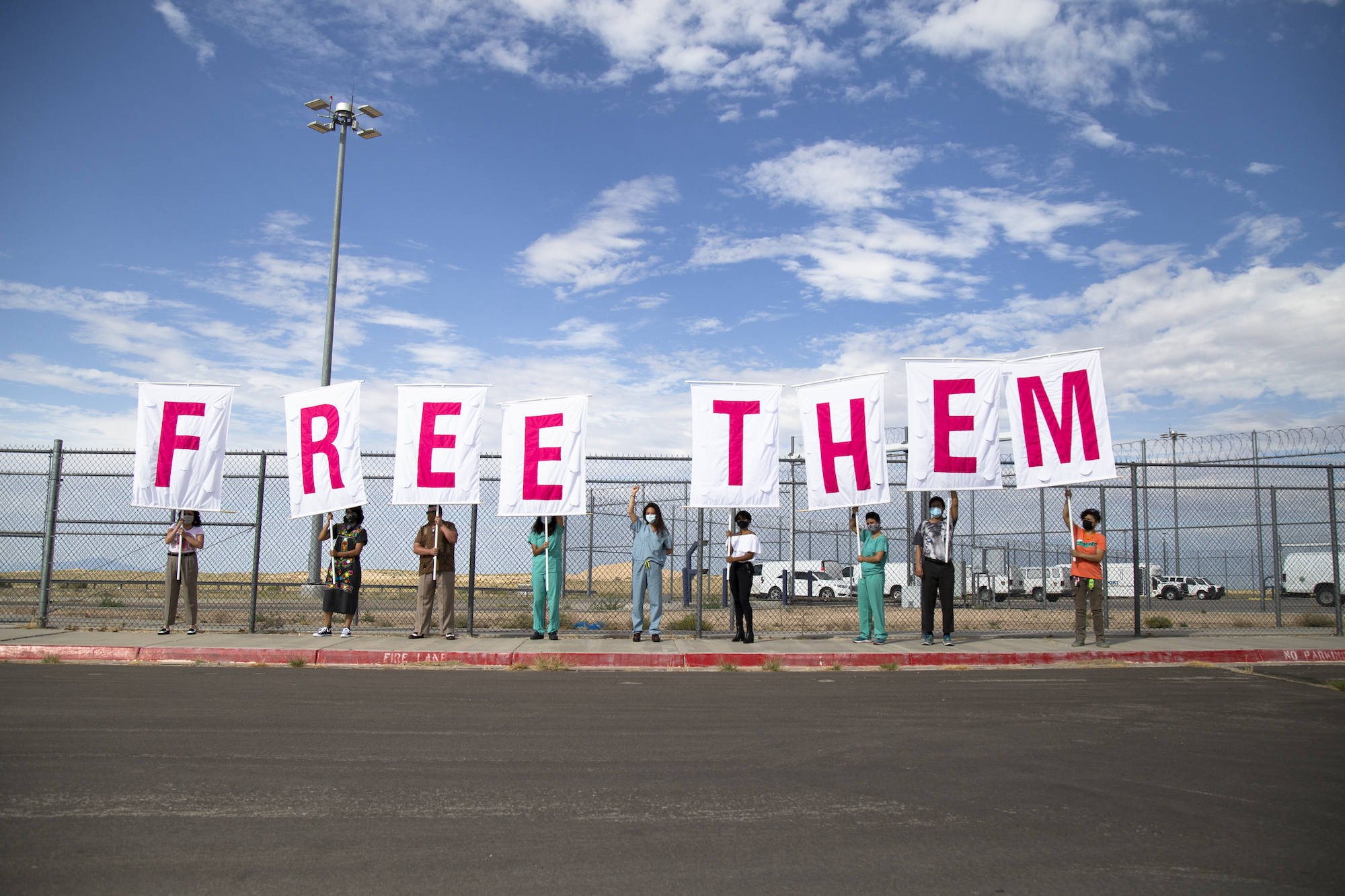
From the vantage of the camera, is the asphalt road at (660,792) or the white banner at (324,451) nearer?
the asphalt road at (660,792)

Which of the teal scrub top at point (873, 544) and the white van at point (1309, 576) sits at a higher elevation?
the teal scrub top at point (873, 544)

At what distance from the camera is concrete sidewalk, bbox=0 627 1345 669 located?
396 inches

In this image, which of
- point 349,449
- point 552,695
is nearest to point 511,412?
point 349,449

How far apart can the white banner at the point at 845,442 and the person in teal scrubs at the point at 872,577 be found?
359 millimetres

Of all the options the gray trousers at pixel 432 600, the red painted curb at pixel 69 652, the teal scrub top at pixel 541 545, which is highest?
the teal scrub top at pixel 541 545

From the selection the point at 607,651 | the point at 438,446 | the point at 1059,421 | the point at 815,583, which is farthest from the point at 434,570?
the point at 815,583

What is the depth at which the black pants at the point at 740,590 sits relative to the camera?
11492 mm

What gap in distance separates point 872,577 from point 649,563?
3049 millimetres

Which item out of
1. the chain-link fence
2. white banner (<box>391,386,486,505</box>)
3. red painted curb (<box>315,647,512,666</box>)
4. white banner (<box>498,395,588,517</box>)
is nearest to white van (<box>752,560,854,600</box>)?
the chain-link fence

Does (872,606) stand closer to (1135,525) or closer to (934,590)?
(934,590)

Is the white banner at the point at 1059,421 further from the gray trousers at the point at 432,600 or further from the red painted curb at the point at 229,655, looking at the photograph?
the red painted curb at the point at 229,655

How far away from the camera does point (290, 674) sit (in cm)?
878

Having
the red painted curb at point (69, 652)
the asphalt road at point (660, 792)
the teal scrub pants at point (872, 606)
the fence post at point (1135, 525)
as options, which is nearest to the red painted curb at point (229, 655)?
the red painted curb at point (69, 652)

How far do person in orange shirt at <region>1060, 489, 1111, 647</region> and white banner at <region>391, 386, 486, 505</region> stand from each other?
8.06 metres
